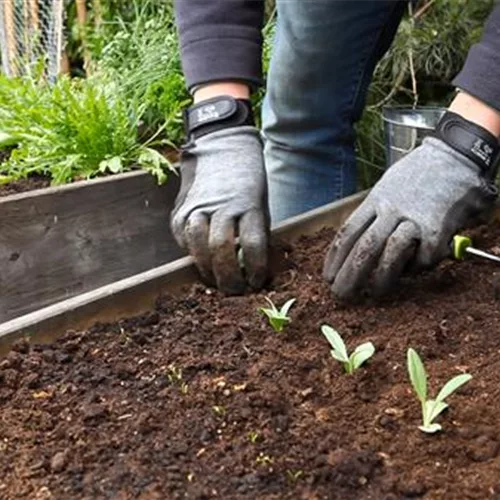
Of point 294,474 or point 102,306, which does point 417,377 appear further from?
point 102,306

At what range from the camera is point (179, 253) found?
2.38 meters

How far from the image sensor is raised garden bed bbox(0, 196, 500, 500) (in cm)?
113

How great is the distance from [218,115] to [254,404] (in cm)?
72

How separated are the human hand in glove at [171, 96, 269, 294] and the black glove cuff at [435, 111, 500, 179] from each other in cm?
35

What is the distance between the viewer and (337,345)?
1363mm

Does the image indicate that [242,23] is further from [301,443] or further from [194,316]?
[301,443]

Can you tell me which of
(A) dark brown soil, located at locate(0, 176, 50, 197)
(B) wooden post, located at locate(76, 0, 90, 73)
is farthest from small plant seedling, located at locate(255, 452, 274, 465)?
(B) wooden post, located at locate(76, 0, 90, 73)

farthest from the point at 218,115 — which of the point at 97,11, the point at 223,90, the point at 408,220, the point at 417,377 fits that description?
the point at 97,11

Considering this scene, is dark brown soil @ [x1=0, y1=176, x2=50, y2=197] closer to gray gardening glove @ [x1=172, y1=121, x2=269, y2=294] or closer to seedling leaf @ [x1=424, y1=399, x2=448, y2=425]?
gray gardening glove @ [x1=172, y1=121, x2=269, y2=294]

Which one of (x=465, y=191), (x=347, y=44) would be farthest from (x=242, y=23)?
(x=465, y=191)

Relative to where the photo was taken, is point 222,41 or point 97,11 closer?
point 222,41

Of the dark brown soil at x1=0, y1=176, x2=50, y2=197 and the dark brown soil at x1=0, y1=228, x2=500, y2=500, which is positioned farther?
the dark brown soil at x1=0, y1=176, x2=50, y2=197

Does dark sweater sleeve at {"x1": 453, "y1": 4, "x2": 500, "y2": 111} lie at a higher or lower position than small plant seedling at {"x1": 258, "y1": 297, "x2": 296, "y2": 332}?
higher

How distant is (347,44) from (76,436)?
1.26 m
